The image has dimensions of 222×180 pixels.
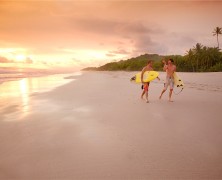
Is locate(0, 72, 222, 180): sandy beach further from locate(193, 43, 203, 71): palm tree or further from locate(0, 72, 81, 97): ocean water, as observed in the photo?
locate(193, 43, 203, 71): palm tree

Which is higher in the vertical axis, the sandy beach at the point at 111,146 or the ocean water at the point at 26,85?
the ocean water at the point at 26,85

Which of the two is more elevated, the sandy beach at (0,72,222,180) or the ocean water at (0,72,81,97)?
the ocean water at (0,72,81,97)

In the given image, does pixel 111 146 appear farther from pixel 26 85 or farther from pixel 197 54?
pixel 197 54

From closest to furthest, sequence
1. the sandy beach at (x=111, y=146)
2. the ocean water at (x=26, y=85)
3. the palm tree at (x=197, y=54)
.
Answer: the sandy beach at (x=111, y=146) → the ocean water at (x=26, y=85) → the palm tree at (x=197, y=54)

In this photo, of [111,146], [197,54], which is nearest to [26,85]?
[111,146]

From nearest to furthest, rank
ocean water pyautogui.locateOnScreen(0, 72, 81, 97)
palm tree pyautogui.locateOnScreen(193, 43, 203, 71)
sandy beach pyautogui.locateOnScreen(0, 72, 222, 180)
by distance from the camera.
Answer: sandy beach pyautogui.locateOnScreen(0, 72, 222, 180) → ocean water pyautogui.locateOnScreen(0, 72, 81, 97) → palm tree pyautogui.locateOnScreen(193, 43, 203, 71)

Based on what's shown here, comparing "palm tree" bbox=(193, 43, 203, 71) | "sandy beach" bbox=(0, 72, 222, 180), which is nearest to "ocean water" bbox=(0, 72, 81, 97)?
"sandy beach" bbox=(0, 72, 222, 180)

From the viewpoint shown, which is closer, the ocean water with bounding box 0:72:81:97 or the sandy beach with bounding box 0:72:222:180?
the sandy beach with bounding box 0:72:222:180

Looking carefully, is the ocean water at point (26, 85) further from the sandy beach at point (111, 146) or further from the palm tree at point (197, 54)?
the palm tree at point (197, 54)

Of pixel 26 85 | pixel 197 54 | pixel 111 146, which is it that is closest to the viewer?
pixel 111 146

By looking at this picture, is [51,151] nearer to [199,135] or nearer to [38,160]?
[38,160]

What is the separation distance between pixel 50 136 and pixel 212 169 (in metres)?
3.23

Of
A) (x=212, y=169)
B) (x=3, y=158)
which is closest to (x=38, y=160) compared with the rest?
(x=3, y=158)

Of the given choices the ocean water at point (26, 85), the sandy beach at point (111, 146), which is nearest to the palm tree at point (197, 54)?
A: the ocean water at point (26, 85)
